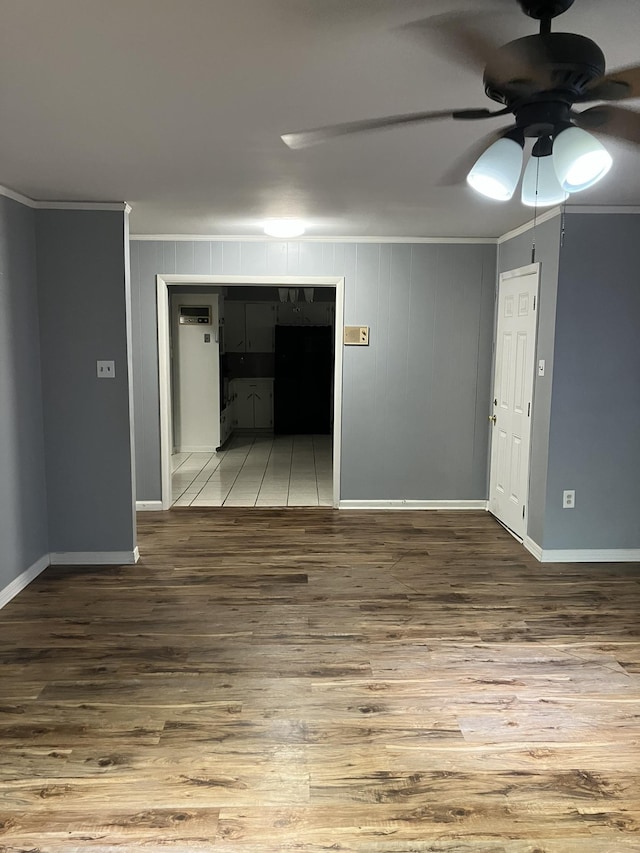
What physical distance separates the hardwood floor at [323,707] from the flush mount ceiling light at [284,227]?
8.16ft

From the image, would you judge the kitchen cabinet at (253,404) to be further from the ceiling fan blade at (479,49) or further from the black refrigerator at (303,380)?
the ceiling fan blade at (479,49)

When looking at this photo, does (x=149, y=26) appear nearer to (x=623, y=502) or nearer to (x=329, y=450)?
(x=623, y=502)

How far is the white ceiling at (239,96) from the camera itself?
5.21ft

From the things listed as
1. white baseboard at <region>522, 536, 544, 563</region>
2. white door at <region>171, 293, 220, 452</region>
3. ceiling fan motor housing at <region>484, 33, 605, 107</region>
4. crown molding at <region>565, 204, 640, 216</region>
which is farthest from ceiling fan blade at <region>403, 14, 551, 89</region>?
white door at <region>171, 293, 220, 452</region>

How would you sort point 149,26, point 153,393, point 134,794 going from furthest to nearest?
point 153,393, point 134,794, point 149,26

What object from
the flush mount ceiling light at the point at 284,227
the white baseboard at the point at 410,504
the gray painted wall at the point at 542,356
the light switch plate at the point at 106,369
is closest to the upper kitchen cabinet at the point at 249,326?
the white baseboard at the point at 410,504

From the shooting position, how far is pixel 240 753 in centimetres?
226

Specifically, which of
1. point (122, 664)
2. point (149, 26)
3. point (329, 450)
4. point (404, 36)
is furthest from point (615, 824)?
point (329, 450)

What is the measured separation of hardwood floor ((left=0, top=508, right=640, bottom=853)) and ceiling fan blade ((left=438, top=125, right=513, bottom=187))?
2372 mm

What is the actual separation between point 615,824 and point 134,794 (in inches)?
63.0

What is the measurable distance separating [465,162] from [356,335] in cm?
256

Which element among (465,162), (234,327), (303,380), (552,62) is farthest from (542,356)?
(234,327)

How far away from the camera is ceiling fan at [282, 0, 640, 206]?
1355 millimetres

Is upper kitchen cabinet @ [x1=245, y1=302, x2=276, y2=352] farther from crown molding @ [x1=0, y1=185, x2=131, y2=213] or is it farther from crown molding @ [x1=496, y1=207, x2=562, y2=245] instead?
crown molding @ [x1=0, y1=185, x2=131, y2=213]
